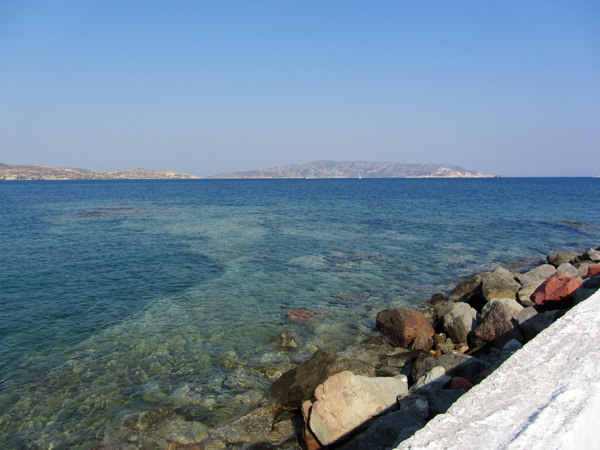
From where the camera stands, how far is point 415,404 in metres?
7.38

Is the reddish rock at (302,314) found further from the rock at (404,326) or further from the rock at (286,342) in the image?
the rock at (404,326)

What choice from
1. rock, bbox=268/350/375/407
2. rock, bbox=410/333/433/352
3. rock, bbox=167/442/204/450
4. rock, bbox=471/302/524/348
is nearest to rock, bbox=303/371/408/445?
rock, bbox=268/350/375/407

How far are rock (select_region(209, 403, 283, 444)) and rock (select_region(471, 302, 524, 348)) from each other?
611 cm

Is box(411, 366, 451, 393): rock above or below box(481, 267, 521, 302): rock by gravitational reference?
below

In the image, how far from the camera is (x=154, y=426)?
864 cm

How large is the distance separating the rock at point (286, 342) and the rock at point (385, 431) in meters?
5.53

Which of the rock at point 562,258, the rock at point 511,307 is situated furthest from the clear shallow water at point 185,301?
the rock at point 511,307

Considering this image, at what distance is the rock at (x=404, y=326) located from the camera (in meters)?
12.4

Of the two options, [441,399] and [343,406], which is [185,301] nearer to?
[343,406]

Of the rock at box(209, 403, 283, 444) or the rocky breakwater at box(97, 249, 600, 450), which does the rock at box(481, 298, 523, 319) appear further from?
the rock at box(209, 403, 283, 444)

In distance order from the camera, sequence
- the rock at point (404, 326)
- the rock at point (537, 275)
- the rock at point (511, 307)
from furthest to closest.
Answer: the rock at point (537, 275), the rock at point (404, 326), the rock at point (511, 307)

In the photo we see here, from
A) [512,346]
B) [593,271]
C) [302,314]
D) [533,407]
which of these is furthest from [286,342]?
[593,271]

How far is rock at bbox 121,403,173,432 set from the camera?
8.59 m

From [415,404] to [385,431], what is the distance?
3.23ft
